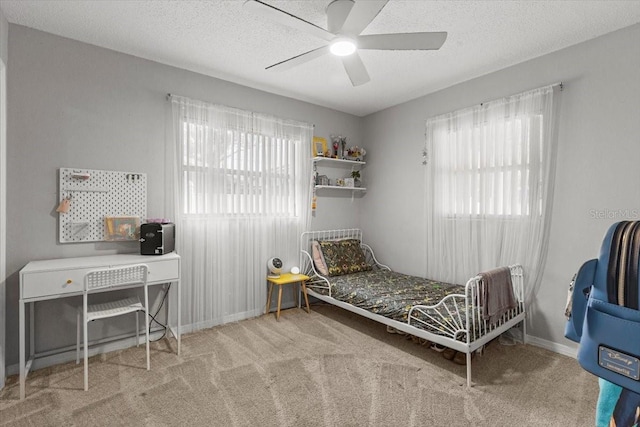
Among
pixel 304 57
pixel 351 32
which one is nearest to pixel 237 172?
pixel 304 57

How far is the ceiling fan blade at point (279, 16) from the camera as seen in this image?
5.51ft

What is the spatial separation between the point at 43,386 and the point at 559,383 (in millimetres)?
3641

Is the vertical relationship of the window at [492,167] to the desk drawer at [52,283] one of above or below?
above

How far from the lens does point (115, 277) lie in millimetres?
2330

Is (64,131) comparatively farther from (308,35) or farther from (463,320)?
(463,320)

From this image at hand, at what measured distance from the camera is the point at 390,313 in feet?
9.23

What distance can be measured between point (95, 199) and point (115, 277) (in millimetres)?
820

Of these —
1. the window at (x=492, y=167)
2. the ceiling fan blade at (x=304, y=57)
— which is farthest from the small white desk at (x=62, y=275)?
the window at (x=492, y=167)

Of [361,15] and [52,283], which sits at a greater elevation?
[361,15]

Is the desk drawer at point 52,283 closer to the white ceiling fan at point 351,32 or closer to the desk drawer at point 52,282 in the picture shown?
the desk drawer at point 52,282

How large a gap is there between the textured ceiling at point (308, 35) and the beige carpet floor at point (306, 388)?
2622 millimetres

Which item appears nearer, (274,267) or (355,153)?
(274,267)

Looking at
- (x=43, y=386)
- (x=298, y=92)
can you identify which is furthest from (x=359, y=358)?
(x=298, y=92)

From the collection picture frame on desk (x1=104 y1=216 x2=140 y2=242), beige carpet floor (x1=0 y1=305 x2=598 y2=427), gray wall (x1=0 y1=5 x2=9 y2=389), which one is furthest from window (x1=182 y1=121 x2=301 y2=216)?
beige carpet floor (x1=0 y1=305 x2=598 y2=427)
